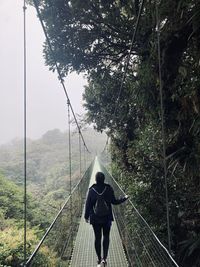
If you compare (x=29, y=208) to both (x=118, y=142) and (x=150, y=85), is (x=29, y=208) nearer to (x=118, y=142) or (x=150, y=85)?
(x=118, y=142)

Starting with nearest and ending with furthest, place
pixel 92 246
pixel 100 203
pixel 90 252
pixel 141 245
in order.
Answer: pixel 100 203, pixel 141 245, pixel 90 252, pixel 92 246

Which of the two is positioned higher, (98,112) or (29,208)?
(98,112)

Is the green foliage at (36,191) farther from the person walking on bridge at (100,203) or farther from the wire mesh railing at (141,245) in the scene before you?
the person walking on bridge at (100,203)

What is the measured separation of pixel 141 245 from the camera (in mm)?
3012

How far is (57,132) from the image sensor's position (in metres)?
38.3

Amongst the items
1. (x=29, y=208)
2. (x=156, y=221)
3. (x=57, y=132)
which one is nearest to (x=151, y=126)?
(x=156, y=221)

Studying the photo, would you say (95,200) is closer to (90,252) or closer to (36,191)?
(90,252)

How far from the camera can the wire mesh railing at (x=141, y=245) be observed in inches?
71.2

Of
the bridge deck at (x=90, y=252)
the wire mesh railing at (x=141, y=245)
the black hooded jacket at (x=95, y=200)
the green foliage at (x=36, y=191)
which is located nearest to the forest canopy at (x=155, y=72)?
the wire mesh railing at (x=141, y=245)

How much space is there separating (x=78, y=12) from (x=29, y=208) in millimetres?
5787

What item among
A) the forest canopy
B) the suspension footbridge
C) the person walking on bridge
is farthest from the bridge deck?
the person walking on bridge

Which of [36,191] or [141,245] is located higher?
[141,245]

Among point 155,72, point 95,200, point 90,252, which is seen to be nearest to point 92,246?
point 90,252

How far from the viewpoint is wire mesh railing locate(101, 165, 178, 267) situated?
181cm
